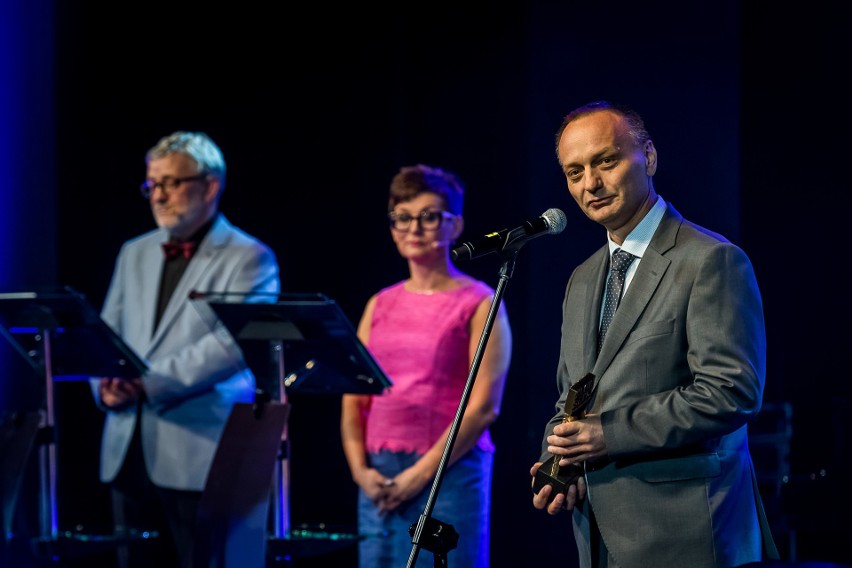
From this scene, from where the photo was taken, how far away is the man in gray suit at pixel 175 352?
13.1 feet

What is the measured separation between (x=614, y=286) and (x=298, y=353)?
4.00 feet

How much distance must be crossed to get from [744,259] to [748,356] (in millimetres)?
220

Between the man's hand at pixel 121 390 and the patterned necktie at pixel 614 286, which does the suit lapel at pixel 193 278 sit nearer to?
the man's hand at pixel 121 390

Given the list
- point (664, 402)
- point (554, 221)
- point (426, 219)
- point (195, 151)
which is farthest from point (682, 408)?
point (195, 151)

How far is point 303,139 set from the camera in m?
5.05

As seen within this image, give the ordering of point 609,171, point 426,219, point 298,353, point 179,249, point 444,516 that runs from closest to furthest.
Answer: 1. point 609,171
2. point 298,353
3. point 444,516
4. point 426,219
5. point 179,249

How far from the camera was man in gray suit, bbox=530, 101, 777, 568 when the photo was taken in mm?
2330

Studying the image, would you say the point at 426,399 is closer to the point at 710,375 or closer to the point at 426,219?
the point at 426,219

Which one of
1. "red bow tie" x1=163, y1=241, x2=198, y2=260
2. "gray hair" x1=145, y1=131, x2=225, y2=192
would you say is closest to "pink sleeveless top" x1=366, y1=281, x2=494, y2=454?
"red bow tie" x1=163, y1=241, x2=198, y2=260

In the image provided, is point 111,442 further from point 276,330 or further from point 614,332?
point 614,332

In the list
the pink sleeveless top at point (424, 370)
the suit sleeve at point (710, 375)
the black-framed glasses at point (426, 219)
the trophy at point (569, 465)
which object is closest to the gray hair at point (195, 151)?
the black-framed glasses at point (426, 219)

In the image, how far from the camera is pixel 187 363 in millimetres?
3949

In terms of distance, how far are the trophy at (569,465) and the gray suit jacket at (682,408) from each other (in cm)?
5

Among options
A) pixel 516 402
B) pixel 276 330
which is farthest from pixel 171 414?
pixel 516 402
